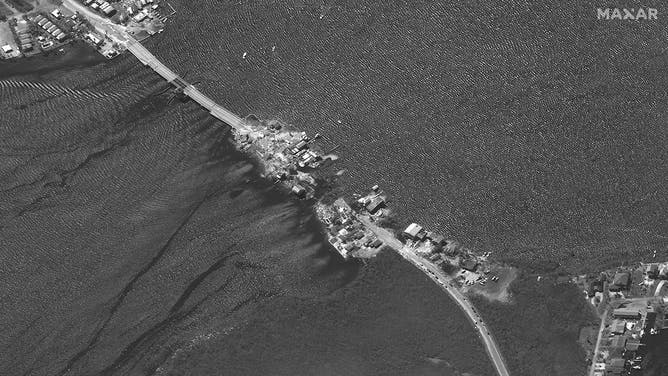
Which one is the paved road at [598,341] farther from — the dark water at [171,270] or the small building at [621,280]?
the dark water at [171,270]

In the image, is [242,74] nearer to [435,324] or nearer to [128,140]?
[128,140]

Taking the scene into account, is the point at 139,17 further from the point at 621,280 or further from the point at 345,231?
the point at 621,280

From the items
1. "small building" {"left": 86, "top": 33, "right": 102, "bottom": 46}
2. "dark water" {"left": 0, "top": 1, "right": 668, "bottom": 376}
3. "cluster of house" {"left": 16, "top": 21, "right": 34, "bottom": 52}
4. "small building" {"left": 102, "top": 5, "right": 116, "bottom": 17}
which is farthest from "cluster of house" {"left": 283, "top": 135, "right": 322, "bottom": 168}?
"cluster of house" {"left": 16, "top": 21, "right": 34, "bottom": 52}

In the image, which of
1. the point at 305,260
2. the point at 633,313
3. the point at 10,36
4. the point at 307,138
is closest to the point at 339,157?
the point at 307,138

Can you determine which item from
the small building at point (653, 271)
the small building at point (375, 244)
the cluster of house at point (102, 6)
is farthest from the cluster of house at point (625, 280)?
the cluster of house at point (102, 6)

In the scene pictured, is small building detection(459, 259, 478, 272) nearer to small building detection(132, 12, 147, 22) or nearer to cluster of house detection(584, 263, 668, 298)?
cluster of house detection(584, 263, 668, 298)

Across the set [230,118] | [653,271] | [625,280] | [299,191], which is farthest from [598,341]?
[230,118]
